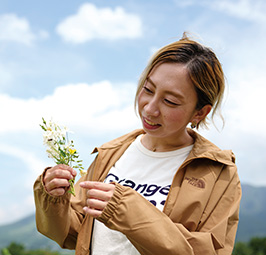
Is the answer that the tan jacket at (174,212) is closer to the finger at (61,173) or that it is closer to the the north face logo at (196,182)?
the the north face logo at (196,182)

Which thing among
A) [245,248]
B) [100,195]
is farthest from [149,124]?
[245,248]

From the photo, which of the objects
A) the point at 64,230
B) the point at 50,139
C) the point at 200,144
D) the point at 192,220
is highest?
the point at 200,144

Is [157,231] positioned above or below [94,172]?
below

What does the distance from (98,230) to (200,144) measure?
31.3 inches

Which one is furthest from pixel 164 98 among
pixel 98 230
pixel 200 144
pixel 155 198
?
pixel 98 230

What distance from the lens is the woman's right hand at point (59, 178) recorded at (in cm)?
201

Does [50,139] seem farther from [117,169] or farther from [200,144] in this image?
[200,144]

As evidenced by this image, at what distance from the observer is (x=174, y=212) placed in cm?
211

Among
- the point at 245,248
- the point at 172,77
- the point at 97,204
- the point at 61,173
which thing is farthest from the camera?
the point at 245,248

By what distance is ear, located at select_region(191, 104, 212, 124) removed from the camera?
2287 millimetres

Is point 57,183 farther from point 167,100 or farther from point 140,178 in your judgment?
point 167,100

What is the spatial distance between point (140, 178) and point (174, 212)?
31cm

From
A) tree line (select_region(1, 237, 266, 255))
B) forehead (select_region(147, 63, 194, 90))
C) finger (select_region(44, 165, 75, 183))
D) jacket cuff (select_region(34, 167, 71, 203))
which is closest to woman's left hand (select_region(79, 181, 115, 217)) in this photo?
finger (select_region(44, 165, 75, 183))

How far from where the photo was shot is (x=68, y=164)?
6.70 ft
